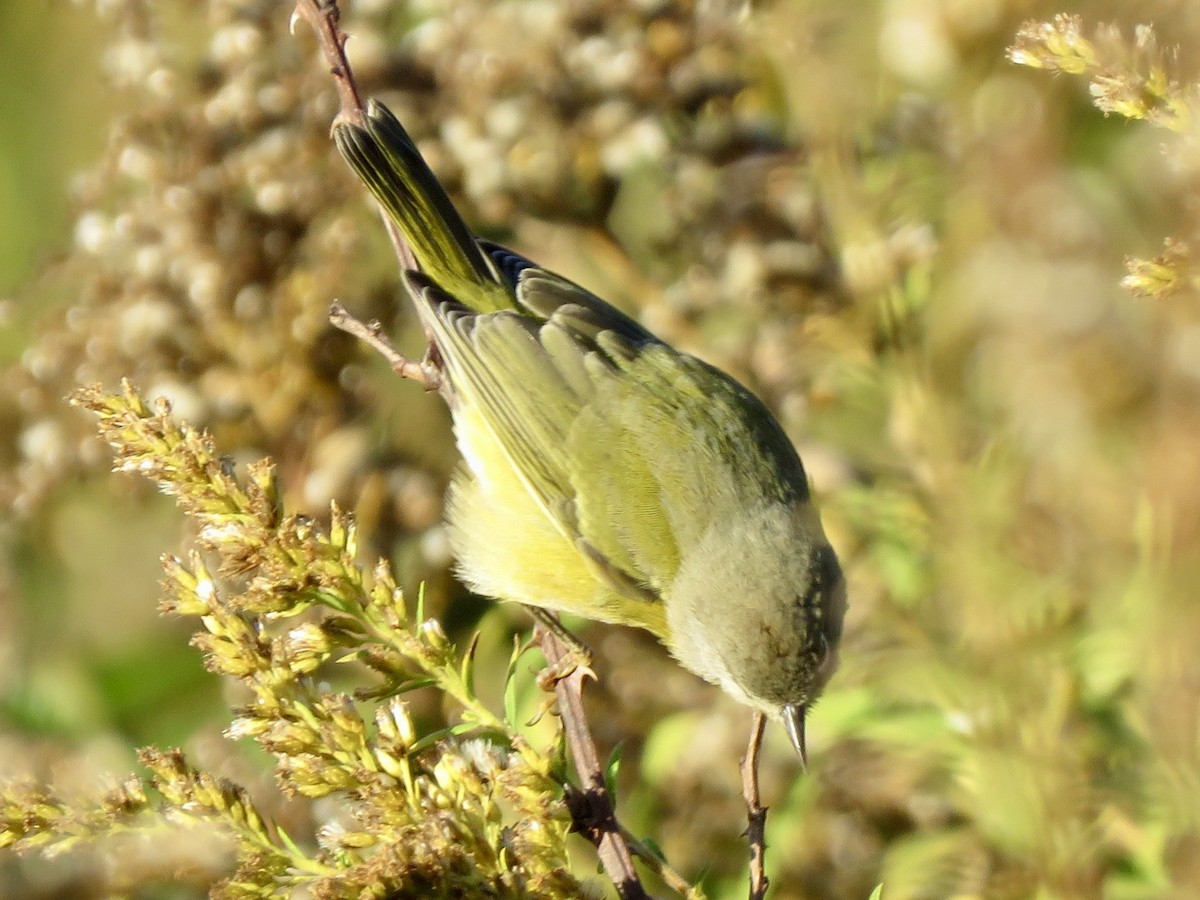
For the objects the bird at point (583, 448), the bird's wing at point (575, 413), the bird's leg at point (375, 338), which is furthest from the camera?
the bird's wing at point (575, 413)

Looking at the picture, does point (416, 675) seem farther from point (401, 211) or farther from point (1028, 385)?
point (401, 211)

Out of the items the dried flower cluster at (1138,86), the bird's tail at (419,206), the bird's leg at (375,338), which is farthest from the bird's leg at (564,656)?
the dried flower cluster at (1138,86)

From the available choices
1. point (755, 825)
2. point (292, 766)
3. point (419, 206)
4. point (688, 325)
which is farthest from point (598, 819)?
point (688, 325)

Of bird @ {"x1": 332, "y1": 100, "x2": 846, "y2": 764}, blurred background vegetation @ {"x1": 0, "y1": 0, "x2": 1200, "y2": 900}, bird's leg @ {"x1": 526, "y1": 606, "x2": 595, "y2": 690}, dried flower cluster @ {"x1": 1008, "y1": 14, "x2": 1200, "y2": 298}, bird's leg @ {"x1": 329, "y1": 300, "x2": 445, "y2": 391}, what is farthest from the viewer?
bird @ {"x1": 332, "y1": 100, "x2": 846, "y2": 764}

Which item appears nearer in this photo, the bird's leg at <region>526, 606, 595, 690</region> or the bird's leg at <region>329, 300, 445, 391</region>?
the bird's leg at <region>526, 606, 595, 690</region>

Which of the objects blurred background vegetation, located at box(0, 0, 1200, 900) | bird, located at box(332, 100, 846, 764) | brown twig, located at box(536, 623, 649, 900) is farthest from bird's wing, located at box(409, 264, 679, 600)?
brown twig, located at box(536, 623, 649, 900)

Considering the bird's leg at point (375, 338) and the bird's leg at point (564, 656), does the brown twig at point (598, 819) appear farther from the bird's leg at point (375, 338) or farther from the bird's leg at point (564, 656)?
the bird's leg at point (375, 338)

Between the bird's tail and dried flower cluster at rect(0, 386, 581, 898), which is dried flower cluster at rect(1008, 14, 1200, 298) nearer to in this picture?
dried flower cluster at rect(0, 386, 581, 898)
